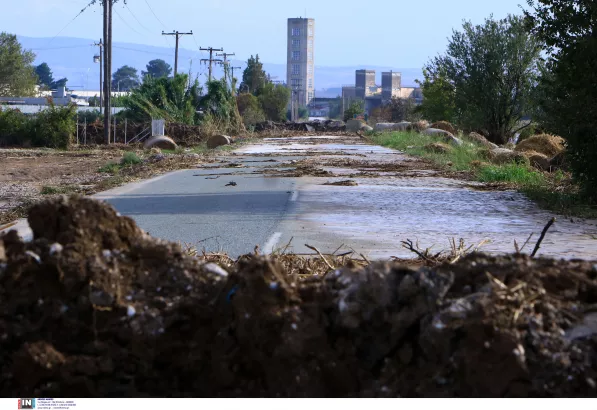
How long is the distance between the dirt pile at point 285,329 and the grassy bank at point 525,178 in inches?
454

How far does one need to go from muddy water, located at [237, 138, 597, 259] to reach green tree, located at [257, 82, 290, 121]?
111 metres

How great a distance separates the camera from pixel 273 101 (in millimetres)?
130875

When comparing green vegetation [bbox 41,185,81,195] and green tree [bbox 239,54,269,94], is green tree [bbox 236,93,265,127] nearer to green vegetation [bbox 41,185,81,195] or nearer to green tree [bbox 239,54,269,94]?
green tree [bbox 239,54,269,94]

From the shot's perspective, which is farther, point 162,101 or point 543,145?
point 162,101

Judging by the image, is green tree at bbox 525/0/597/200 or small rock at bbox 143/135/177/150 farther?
small rock at bbox 143/135/177/150

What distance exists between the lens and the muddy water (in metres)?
11.1

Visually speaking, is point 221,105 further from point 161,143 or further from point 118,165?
point 118,165

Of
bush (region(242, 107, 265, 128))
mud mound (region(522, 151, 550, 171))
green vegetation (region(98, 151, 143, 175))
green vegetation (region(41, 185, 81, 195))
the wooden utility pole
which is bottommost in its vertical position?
bush (region(242, 107, 265, 128))

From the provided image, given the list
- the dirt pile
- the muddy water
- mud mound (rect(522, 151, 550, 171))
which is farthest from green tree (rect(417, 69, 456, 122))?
the dirt pile

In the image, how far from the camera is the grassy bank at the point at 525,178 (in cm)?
1620

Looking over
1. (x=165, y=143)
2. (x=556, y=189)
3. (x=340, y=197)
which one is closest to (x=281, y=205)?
(x=340, y=197)

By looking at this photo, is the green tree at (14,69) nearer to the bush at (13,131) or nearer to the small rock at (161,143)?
the bush at (13,131)

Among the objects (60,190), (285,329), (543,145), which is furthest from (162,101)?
(285,329)

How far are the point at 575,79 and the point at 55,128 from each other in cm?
3621
